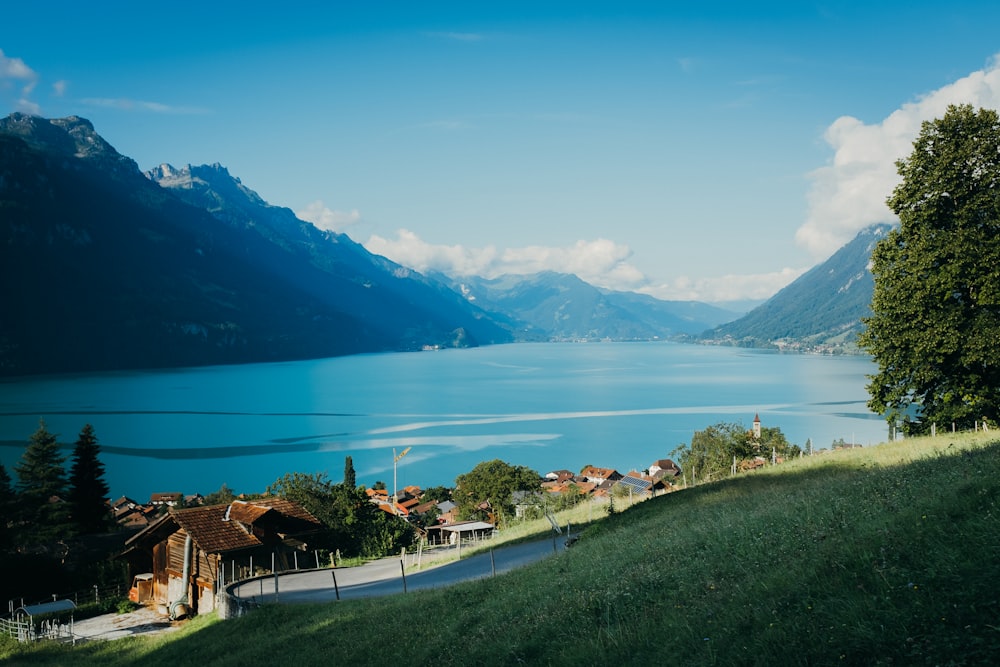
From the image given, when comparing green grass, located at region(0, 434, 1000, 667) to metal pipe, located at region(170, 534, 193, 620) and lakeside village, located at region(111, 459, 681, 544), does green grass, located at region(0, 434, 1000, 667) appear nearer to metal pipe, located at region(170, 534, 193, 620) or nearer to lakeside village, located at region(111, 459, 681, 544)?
metal pipe, located at region(170, 534, 193, 620)

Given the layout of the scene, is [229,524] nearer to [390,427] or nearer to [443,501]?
[443,501]

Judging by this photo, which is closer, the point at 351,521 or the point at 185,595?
the point at 185,595

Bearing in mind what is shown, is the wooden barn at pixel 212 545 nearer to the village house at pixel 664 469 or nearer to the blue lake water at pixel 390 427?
the village house at pixel 664 469

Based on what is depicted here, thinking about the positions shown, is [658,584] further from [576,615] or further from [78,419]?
[78,419]

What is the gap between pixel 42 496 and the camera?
2135 inches

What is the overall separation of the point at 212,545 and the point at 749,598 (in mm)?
28814

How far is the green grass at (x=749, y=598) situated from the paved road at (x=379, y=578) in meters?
5.22

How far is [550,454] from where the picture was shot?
107875 millimetres

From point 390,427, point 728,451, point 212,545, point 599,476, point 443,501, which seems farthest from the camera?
point 390,427

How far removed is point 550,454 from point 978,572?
103 meters

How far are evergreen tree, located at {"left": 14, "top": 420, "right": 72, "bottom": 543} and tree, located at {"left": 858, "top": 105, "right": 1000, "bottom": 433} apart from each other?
58026 mm

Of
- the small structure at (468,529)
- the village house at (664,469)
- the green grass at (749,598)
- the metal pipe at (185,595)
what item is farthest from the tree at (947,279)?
the village house at (664,469)

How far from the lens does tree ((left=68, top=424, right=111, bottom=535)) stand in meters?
56.3

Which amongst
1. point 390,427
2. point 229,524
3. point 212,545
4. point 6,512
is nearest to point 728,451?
point 229,524
